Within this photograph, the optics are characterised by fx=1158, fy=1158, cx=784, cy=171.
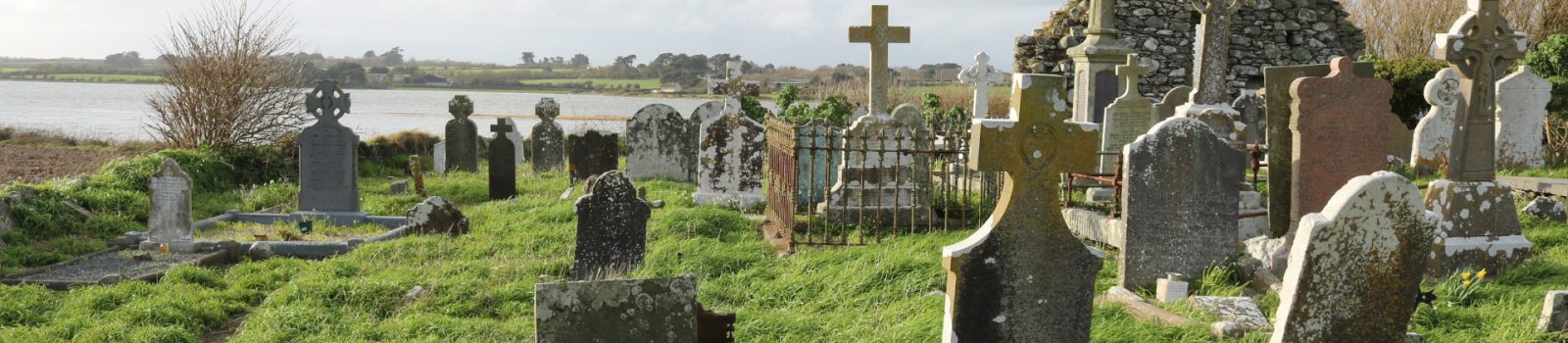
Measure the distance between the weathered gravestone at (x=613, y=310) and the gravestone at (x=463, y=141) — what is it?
1244cm

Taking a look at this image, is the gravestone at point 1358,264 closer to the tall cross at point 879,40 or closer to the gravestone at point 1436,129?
the tall cross at point 879,40

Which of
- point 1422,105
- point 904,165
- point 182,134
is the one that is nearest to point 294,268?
point 904,165

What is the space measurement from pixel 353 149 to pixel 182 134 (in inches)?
211

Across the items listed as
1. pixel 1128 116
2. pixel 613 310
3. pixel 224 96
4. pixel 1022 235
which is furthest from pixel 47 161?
pixel 1022 235

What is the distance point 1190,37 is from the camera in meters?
19.2

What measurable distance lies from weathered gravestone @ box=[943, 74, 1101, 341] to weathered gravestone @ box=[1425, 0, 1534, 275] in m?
3.47

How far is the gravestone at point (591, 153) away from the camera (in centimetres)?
1407

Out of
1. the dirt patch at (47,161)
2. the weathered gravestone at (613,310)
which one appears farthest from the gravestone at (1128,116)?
the dirt patch at (47,161)

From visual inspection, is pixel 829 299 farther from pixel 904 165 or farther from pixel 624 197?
pixel 904 165

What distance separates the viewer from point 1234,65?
19.5 meters

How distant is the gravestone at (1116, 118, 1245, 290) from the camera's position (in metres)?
6.61

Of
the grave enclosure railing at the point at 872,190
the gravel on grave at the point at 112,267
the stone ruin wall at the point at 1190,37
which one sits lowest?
the gravel on grave at the point at 112,267

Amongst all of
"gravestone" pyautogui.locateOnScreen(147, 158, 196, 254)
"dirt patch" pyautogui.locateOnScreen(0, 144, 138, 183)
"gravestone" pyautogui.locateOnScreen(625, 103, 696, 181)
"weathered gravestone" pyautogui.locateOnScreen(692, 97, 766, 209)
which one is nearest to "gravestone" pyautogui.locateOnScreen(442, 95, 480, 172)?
"gravestone" pyautogui.locateOnScreen(625, 103, 696, 181)

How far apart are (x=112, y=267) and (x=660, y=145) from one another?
22.0ft
